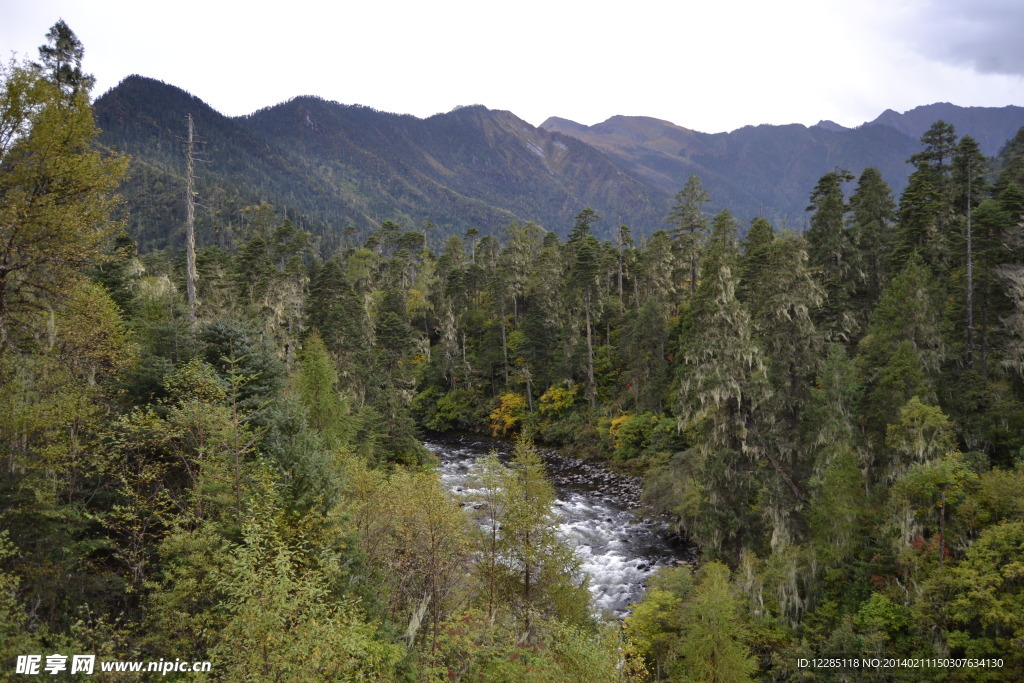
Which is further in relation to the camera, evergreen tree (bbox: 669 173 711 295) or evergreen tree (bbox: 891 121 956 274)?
evergreen tree (bbox: 669 173 711 295)

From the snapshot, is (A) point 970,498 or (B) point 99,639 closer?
(B) point 99,639

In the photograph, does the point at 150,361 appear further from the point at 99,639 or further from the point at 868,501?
the point at 868,501

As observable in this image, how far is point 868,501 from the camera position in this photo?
19.5 metres

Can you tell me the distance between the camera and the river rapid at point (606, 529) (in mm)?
23953

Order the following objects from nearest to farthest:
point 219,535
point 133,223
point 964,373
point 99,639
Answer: point 99,639, point 219,535, point 964,373, point 133,223

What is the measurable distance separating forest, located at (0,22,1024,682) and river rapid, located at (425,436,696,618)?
5.84 ft

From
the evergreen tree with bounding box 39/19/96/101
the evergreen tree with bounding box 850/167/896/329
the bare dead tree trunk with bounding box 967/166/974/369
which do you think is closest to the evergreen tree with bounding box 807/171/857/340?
the evergreen tree with bounding box 850/167/896/329

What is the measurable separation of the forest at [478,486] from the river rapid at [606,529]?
178 centimetres

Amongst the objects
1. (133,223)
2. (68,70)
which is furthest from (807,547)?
(133,223)

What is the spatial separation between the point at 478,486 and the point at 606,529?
13.9 m

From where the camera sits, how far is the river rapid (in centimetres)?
2395

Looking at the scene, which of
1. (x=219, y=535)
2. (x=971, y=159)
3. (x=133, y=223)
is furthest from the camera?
(x=133, y=223)

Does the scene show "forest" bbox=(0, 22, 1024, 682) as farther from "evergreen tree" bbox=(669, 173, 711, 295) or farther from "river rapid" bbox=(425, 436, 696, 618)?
"evergreen tree" bbox=(669, 173, 711, 295)

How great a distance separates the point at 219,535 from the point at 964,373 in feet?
91.5
